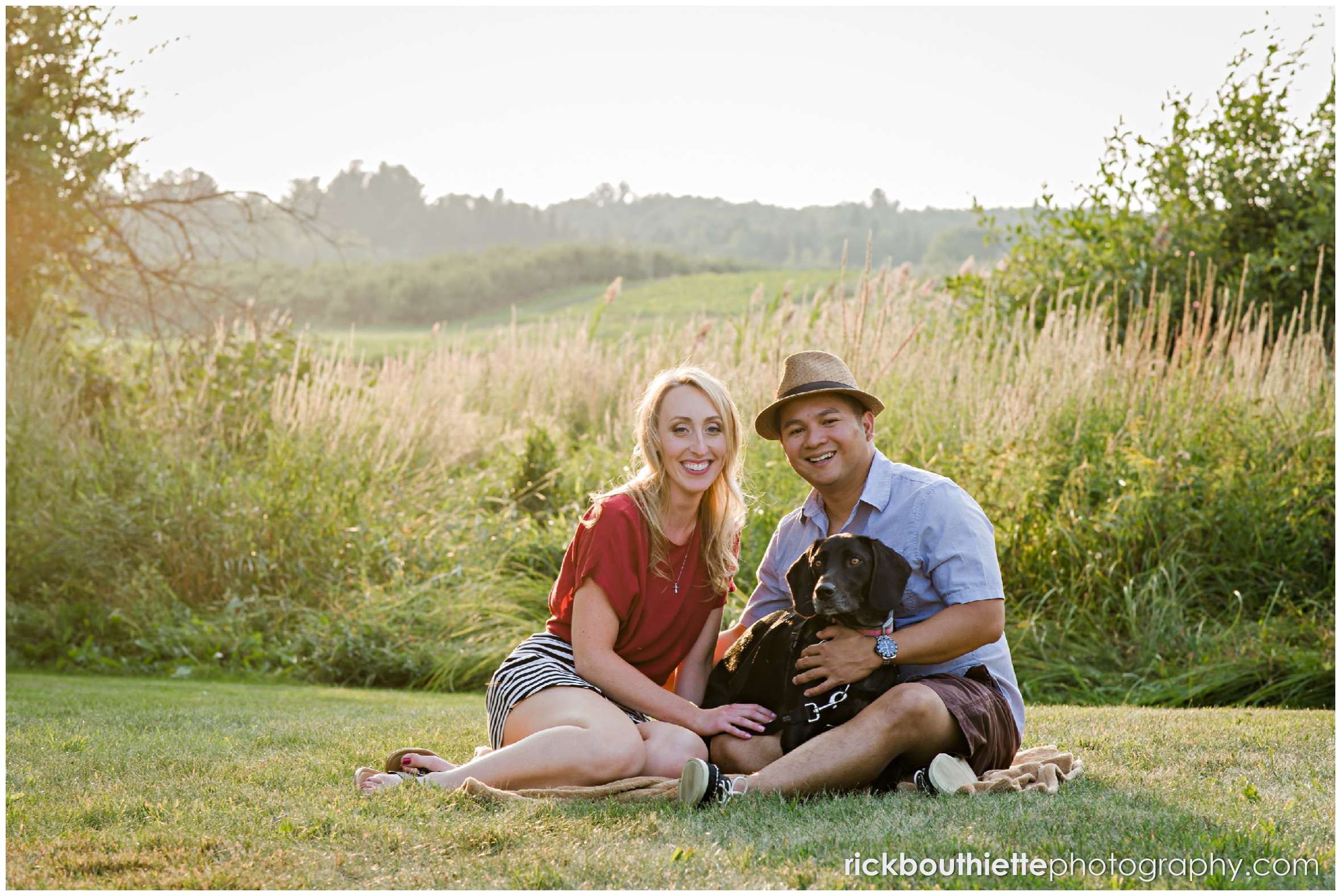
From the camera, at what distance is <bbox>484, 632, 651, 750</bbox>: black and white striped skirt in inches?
125

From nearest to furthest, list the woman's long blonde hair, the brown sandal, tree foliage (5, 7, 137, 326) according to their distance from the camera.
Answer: the brown sandal < the woman's long blonde hair < tree foliage (5, 7, 137, 326)

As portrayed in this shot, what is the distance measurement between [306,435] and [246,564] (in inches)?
41.1

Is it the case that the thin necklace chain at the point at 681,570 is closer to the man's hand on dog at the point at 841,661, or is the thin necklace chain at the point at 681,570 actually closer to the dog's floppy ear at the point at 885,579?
the man's hand on dog at the point at 841,661

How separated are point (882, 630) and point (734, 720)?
0.47 meters

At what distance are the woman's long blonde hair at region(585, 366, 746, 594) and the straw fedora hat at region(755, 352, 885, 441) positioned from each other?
14cm

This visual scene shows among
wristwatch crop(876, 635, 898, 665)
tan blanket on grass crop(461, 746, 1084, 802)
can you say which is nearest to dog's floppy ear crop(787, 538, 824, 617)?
wristwatch crop(876, 635, 898, 665)

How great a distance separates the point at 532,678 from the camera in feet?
10.5

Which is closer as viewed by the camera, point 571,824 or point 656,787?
point 571,824

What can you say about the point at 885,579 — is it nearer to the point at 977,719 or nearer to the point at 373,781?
the point at 977,719

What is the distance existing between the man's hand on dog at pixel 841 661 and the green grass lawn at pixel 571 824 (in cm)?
30

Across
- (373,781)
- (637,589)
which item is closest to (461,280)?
(637,589)

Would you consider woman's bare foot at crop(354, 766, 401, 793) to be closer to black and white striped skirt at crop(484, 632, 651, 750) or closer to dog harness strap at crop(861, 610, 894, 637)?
black and white striped skirt at crop(484, 632, 651, 750)

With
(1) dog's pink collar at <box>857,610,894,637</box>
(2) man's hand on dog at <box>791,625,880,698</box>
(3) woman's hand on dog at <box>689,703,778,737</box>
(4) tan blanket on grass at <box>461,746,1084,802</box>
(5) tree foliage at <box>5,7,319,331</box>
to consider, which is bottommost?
(4) tan blanket on grass at <box>461,746,1084,802</box>

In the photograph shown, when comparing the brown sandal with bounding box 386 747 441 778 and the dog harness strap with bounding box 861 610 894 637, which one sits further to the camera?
the brown sandal with bounding box 386 747 441 778
